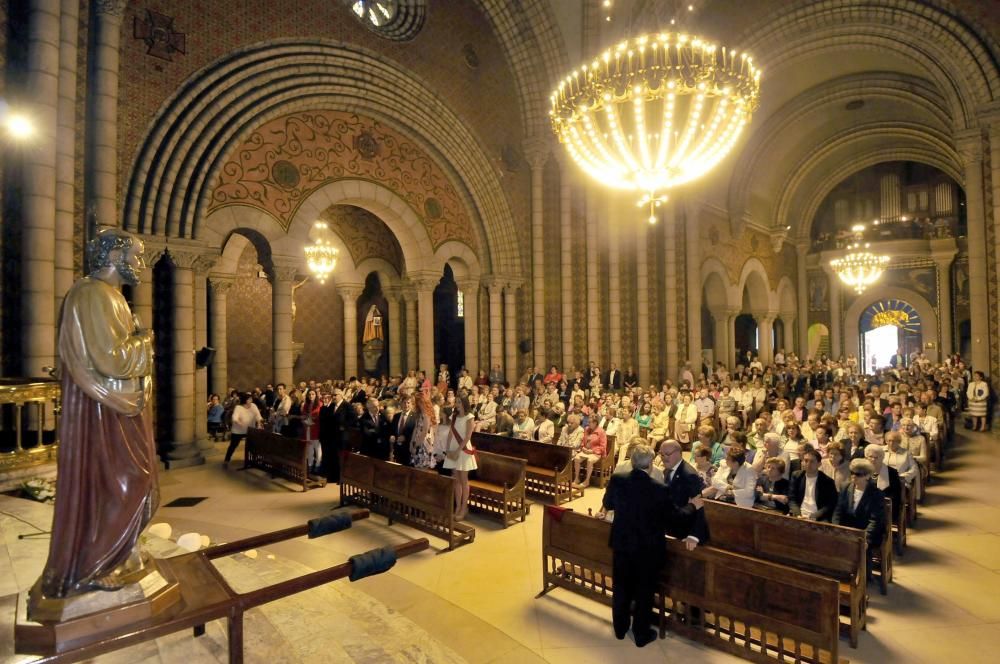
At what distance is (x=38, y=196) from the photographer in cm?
786

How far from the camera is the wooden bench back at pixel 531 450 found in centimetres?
826

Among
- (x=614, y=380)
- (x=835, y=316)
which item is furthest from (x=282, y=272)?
(x=835, y=316)

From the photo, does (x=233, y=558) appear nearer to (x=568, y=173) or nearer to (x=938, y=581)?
(x=938, y=581)

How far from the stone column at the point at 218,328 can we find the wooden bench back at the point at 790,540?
12229 millimetres

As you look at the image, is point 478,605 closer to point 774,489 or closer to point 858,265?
point 774,489

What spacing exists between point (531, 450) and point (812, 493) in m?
4.18

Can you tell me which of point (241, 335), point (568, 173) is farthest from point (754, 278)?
point (241, 335)

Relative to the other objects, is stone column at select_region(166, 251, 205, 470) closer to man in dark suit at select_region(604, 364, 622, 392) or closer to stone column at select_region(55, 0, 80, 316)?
stone column at select_region(55, 0, 80, 316)

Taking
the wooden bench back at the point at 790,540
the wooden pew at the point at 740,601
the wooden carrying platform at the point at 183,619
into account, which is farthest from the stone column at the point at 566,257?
the wooden carrying platform at the point at 183,619

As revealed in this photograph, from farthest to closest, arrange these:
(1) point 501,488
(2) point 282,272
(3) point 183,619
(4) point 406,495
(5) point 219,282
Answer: (5) point 219,282, (2) point 282,272, (1) point 501,488, (4) point 406,495, (3) point 183,619

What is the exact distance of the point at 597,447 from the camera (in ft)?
29.7

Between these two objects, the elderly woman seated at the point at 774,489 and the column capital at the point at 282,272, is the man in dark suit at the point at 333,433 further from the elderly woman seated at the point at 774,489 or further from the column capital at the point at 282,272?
the elderly woman seated at the point at 774,489

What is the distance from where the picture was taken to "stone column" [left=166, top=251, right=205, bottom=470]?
411 inches

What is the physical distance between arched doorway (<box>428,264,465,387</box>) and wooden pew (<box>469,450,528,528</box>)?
13398 mm
